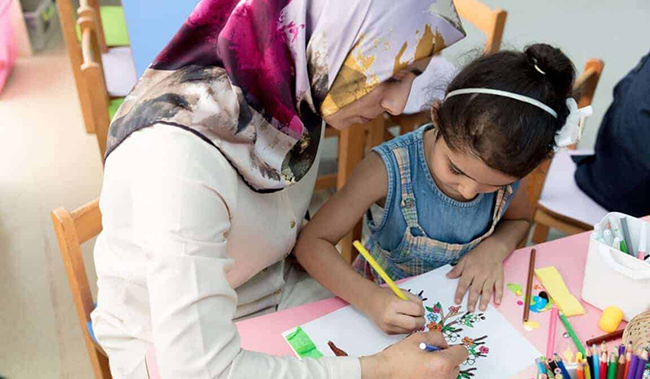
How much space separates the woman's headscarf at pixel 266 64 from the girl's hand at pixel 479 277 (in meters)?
0.38

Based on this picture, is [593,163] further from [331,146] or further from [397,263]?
[331,146]

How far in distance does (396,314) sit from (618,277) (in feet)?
1.21

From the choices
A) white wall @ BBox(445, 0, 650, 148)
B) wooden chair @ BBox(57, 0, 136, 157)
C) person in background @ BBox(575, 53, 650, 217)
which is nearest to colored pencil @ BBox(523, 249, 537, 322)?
person in background @ BBox(575, 53, 650, 217)

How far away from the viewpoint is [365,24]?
85cm

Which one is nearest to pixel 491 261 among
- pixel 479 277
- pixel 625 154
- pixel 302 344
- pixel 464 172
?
pixel 479 277

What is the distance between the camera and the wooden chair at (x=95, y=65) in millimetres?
1497

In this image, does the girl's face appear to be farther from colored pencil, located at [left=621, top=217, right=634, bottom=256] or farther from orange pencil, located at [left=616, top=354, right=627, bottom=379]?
orange pencil, located at [left=616, top=354, right=627, bottom=379]

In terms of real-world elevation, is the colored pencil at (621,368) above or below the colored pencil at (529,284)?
above

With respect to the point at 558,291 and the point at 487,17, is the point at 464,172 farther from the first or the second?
the point at 487,17

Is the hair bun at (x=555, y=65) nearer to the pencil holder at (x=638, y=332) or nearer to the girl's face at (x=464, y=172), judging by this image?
the girl's face at (x=464, y=172)

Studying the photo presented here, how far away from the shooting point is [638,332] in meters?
0.87

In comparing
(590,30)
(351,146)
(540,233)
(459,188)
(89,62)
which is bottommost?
(540,233)

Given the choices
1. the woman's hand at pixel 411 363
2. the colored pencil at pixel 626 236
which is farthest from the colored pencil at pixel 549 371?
the colored pencil at pixel 626 236

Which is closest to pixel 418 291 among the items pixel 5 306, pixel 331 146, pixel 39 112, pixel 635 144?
pixel 635 144
